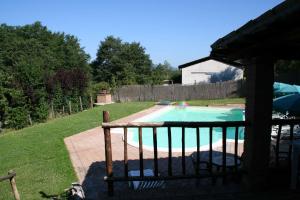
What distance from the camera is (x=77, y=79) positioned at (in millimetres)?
19688

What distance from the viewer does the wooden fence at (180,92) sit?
2516cm

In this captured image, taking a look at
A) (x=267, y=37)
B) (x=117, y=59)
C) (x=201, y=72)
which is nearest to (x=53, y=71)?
(x=201, y=72)

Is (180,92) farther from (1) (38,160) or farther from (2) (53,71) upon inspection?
(1) (38,160)

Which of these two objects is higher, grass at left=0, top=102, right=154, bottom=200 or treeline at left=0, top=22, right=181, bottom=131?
treeline at left=0, top=22, right=181, bottom=131

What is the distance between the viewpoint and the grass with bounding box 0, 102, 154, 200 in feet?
19.4

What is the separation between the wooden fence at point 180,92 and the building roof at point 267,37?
20904mm

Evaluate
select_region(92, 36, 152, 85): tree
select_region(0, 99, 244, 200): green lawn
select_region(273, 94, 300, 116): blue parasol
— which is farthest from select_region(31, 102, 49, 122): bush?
select_region(92, 36, 152, 85): tree

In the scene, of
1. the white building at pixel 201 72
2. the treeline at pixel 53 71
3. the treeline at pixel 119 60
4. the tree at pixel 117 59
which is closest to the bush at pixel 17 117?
the treeline at pixel 53 71

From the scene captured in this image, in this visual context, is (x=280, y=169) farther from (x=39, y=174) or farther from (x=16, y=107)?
(x=16, y=107)

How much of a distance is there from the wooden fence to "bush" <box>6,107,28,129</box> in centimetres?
1304

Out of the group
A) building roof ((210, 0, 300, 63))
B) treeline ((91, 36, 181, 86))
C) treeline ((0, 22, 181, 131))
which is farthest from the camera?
treeline ((91, 36, 181, 86))

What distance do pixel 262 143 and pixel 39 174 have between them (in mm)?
5150

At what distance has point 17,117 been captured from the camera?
14.4 m

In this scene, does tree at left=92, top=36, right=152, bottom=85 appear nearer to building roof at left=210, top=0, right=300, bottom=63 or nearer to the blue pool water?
the blue pool water
